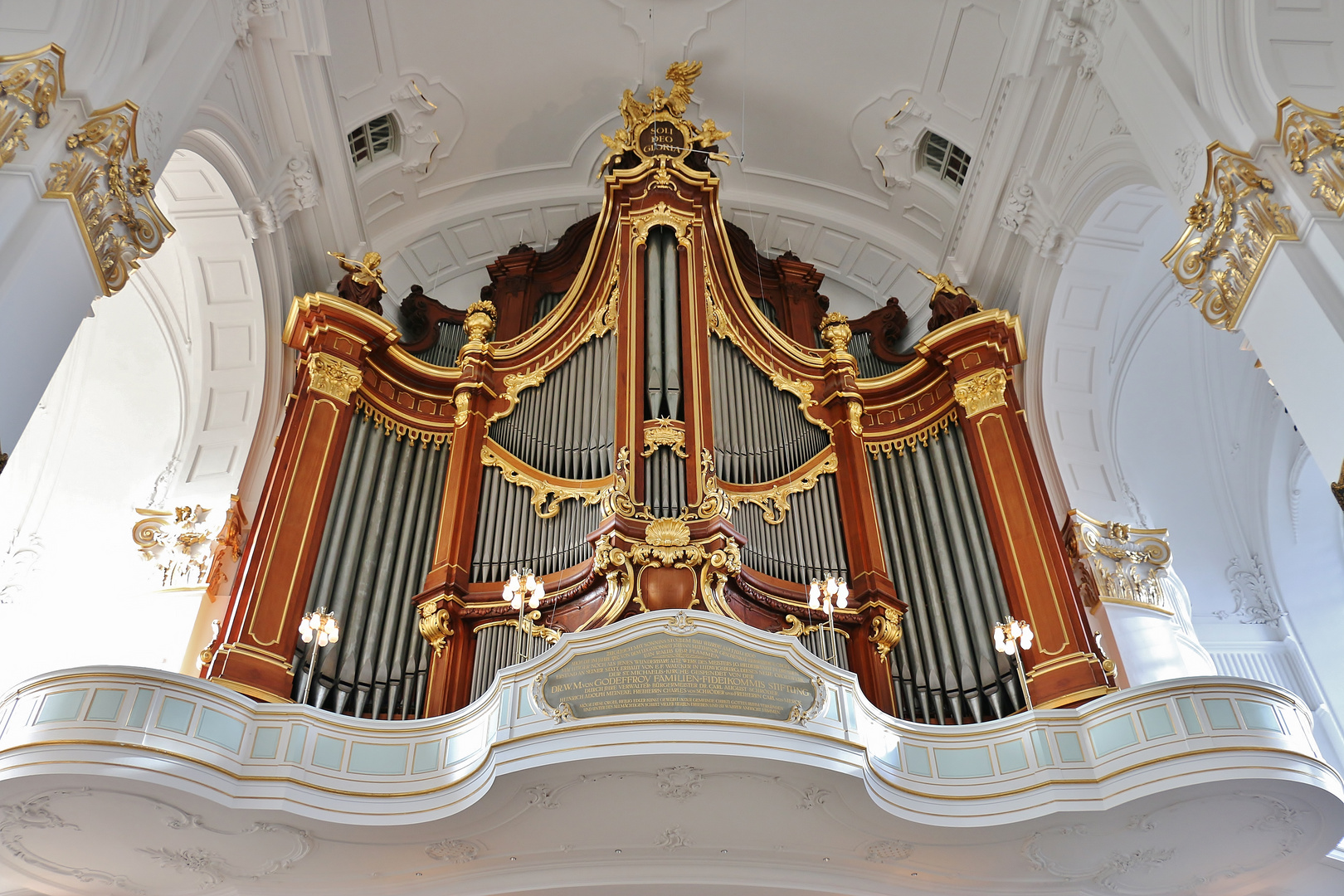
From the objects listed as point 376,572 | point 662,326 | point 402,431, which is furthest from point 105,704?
point 662,326

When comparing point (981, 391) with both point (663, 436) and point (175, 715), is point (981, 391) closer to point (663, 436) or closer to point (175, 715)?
point (663, 436)

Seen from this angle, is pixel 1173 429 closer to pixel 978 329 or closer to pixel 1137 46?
pixel 978 329

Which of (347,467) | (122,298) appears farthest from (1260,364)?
(122,298)

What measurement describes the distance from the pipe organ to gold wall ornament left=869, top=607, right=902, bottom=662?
0.07 ft

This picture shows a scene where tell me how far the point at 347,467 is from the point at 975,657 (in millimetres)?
6374

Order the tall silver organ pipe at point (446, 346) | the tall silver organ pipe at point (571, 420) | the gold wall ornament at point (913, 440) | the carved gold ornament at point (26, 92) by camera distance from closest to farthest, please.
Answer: the carved gold ornament at point (26, 92)
the tall silver organ pipe at point (571, 420)
the gold wall ornament at point (913, 440)
the tall silver organ pipe at point (446, 346)

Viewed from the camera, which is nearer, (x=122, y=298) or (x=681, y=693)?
(x=681, y=693)

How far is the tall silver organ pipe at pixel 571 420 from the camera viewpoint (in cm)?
1128

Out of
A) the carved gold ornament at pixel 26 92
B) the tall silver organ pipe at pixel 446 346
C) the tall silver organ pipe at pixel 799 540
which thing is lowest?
the tall silver organ pipe at pixel 799 540

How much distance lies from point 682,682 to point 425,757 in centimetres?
194

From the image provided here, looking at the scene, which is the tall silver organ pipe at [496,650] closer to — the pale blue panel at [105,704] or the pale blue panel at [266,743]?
the pale blue panel at [266,743]

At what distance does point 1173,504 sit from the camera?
14.9 meters

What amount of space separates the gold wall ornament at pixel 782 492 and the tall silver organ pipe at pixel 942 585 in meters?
A: 0.61

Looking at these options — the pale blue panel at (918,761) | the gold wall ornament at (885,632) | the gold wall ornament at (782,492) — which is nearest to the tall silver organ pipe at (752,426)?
the gold wall ornament at (782,492)
